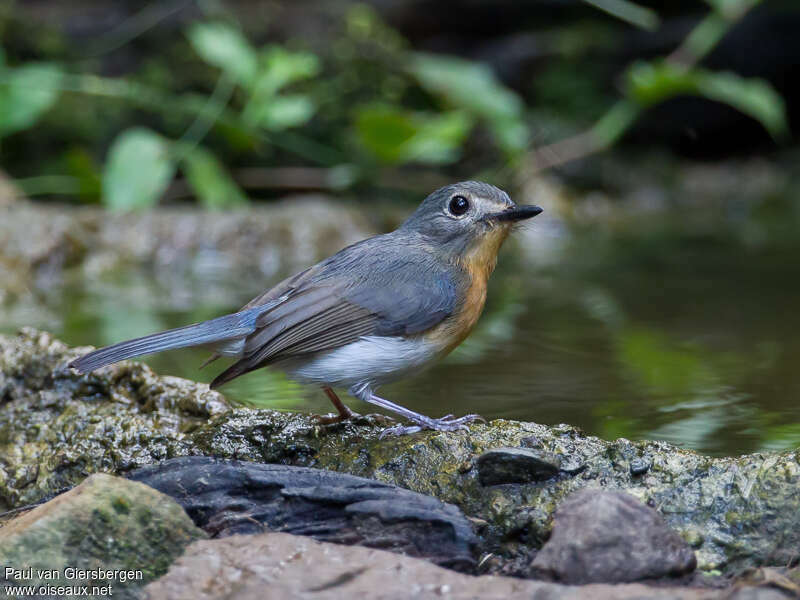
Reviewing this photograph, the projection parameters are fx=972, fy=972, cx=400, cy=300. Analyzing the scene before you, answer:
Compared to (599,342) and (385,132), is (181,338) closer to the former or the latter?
(599,342)

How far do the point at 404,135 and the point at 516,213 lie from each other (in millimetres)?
5620

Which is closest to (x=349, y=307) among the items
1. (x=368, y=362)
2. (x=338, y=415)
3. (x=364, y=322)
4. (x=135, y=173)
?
(x=364, y=322)

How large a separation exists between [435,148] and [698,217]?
3608 millimetres

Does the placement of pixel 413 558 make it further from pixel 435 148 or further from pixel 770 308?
pixel 435 148

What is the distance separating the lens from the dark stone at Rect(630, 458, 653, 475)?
2.92 m

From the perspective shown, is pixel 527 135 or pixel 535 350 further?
pixel 527 135

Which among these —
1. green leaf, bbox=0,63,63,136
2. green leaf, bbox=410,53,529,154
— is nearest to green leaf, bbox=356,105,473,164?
green leaf, bbox=410,53,529,154

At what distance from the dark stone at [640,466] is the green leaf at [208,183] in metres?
6.55

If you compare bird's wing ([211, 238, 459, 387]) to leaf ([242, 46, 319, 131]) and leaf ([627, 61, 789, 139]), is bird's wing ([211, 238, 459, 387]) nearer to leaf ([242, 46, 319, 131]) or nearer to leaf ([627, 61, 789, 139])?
leaf ([242, 46, 319, 131])

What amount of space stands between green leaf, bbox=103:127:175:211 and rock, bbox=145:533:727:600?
633cm

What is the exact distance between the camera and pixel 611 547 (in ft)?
7.91

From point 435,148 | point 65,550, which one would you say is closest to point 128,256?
point 435,148

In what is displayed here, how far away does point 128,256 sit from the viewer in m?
7.89

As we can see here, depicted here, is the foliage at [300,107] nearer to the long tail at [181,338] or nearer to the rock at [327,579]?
the long tail at [181,338]
